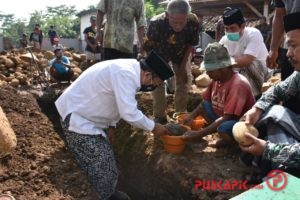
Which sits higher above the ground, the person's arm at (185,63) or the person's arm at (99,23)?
the person's arm at (99,23)

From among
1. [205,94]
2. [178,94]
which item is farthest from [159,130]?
[178,94]

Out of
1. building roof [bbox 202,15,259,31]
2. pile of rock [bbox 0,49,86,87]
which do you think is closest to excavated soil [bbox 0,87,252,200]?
pile of rock [bbox 0,49,86,87]

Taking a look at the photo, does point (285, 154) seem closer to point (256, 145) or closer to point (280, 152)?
point (280, 152)

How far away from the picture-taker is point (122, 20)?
5051 millimetres

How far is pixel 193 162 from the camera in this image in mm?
3807

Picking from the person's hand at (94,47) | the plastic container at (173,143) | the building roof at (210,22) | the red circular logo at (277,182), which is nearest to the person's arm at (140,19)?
the plastic container at (173,143)

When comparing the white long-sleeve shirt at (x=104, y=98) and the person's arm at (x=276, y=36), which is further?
the person's arm at (x=276, y=36)

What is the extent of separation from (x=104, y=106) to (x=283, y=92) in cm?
164

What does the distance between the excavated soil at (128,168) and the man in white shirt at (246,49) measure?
95 centimetres

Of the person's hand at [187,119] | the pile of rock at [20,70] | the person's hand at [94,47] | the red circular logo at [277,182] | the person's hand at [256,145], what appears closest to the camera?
the red circular logo at [277,182]

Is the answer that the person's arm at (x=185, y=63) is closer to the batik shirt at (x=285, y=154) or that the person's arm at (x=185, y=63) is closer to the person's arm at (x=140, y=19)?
the person's arm at (x=140, y=19)

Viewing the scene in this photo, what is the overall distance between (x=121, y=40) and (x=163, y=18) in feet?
2.76

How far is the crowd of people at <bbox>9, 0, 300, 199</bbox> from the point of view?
9.25ft

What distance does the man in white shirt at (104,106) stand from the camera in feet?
10.1
